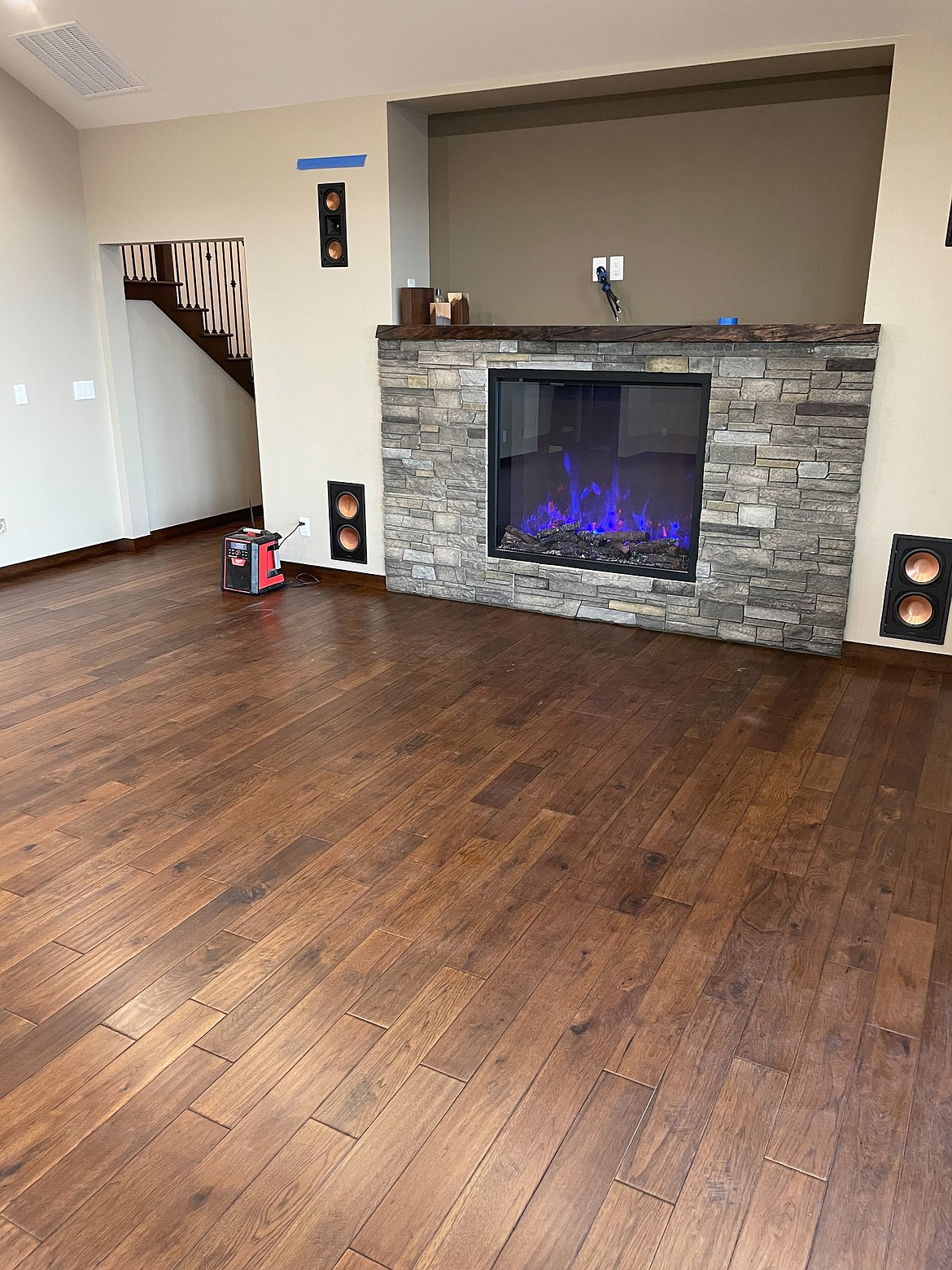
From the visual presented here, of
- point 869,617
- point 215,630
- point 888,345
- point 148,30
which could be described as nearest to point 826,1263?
point 869,617

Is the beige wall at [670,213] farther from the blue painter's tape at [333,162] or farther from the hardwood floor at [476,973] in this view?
the hardwood floor at [476,973]

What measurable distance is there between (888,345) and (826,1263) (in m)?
3.52

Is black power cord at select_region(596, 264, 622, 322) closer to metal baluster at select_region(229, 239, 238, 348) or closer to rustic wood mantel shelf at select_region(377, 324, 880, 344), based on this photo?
rustic wood mantel shelf at select_region(377, 324, 880, 344)

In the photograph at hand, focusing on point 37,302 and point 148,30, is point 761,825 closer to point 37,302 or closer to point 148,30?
point 148,30

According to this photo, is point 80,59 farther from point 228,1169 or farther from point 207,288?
point 228,1169

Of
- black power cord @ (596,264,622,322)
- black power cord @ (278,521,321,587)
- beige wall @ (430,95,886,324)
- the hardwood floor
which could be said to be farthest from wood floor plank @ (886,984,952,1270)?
black power cord @ (278,521,321,587)

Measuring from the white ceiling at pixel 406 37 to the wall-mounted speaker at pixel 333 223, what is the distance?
444mm

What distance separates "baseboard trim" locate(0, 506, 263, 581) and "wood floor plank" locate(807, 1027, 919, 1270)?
545cm

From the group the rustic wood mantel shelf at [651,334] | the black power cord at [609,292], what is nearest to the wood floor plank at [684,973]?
the rustic wood mantel shelf at [651,334]

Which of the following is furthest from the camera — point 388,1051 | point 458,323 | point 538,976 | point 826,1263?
point 458,323

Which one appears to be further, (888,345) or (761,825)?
(888,345)

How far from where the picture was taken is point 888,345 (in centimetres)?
402

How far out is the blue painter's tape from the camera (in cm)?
496

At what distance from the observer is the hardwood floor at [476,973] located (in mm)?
1674
